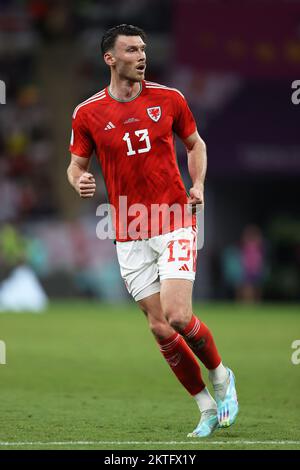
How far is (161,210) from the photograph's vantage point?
7965 mm

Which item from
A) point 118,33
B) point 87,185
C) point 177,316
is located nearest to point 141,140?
point 87,185

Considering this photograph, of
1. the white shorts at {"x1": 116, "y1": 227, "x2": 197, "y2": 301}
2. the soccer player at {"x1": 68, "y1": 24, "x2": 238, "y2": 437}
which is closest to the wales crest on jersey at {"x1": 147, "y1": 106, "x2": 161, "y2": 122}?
the soccer player at {"x1": 68, "y1": 24, "x2": 238, "y2": 437}

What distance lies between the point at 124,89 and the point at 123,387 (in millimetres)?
3665

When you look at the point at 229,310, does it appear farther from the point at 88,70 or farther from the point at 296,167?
the point at 88,70

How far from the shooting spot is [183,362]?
7.95 m

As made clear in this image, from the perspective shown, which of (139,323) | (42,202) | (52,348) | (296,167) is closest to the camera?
(52,348)

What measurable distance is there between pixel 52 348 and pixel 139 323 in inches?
182

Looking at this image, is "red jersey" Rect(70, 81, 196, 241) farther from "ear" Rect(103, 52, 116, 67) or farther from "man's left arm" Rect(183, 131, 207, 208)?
"ear" Rect(103, 52, 116, 67)

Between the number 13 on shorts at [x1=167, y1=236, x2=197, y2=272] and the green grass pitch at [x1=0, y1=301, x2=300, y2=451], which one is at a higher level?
the number 13 on shorts at [x1=167, y1=236, x2=197, y2=272]

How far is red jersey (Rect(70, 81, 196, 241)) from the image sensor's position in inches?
312

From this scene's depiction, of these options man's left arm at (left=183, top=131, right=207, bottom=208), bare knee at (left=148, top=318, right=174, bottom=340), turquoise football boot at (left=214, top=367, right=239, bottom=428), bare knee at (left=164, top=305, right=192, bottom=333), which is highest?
man's left arm at (left=183, top=131, right=207, bottom=208)

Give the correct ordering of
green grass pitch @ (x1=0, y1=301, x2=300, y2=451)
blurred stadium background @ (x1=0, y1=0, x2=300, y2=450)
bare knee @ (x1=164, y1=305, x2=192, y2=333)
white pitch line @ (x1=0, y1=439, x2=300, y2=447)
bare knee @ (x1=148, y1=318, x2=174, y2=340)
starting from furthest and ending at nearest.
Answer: blurred stadium background @ (x1=0, y1=0, x2=300, y2=450), bare knee @ (x1=148, y1=318, x2=174, y2=340), bare knee @ (x1=164, y1=305, x2=192, y2=333), green grass pitch @ (x1=0, y1=301, x2=300, y2=451), white pitch line @ (x1=0, y1=439, x2=300, y2=447)

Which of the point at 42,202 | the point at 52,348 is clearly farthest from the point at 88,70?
the point at 52,348

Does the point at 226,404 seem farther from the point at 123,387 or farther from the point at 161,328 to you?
the point at 123,387
